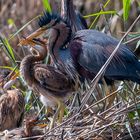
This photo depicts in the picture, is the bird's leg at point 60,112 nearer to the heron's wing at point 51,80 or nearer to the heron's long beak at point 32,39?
the heron's wing at point 51,80

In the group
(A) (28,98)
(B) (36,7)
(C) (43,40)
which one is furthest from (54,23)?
(B) (36,7)

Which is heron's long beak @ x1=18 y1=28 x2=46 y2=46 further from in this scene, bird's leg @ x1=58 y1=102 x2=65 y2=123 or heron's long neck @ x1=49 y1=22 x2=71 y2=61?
bird's leg @ x1=58 y1=102 x2=65 y2=123

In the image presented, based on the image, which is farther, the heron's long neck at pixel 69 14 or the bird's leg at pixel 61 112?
the heron's long neck at pixel 69 14

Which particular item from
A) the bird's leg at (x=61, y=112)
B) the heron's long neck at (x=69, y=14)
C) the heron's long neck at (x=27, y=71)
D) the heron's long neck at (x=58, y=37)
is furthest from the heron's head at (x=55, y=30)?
Result: the heron's long neck at (x=69, y=14)

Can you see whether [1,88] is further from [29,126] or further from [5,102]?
[29,126]

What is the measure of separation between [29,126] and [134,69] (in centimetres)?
107

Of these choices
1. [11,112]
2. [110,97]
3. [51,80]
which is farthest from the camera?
[11,112]

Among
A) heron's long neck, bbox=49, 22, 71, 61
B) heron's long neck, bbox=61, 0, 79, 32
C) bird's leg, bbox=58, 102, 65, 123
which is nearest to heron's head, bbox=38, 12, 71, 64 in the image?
heron's long neck, bbox=49, 22, 71, 61

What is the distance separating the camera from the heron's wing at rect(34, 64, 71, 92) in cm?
698

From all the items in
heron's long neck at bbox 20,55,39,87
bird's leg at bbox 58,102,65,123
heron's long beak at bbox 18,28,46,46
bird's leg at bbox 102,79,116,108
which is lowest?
bird's leg at bbox 102,79,116,108

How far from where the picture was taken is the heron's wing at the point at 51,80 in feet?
22.9

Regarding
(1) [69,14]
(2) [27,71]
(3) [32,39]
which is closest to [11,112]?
(2) [27,71]

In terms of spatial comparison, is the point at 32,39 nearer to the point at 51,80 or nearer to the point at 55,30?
the point at 55,30

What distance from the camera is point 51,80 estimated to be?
699cm
